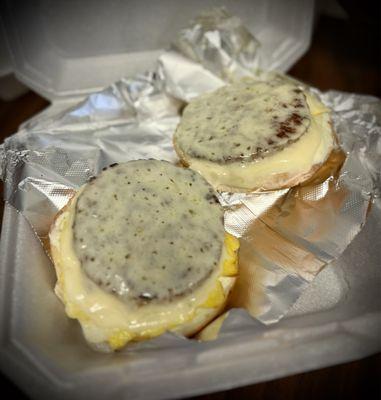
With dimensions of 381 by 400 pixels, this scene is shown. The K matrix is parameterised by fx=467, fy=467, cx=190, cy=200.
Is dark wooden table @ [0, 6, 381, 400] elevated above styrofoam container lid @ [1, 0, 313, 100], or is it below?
below

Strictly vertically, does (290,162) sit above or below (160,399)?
above

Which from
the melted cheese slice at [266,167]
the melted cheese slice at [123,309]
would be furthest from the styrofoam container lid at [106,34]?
the melted cheese slice at [123,309]

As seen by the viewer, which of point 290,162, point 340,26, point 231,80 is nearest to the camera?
point 290,162

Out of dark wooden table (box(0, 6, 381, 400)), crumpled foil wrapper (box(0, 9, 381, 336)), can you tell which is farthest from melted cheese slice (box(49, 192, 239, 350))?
dark wooden table (box(0, 6, 381, 400))

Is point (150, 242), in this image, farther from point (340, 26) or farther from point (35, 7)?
point (340, 26)

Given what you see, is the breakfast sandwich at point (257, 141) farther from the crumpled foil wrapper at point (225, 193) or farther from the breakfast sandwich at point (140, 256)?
the breakfast sandwich at point (140, 256)

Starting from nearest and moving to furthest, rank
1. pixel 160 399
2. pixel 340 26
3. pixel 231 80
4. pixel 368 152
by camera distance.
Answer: pixel 160 399 → pixel 368 152 → pixel 231 80 → pixel 340 26

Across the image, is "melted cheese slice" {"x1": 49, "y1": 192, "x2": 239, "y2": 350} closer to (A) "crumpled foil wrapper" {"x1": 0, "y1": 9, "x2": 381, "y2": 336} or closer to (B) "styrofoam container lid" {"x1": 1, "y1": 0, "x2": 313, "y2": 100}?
(A) "crumpled foil wrapper" {"x1": 0, "y1": 9, "x2": 381, "y2": 336}

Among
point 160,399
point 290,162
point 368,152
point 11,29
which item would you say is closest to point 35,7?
point 11,29

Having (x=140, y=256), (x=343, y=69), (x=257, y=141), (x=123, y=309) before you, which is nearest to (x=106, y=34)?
(x=257, y=141)
